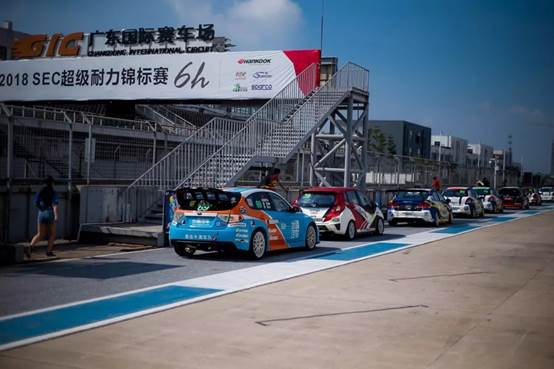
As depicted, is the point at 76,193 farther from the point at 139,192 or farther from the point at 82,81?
the point at 82,81

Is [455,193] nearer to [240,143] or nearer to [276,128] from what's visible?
[276,128]

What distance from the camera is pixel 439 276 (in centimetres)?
1302

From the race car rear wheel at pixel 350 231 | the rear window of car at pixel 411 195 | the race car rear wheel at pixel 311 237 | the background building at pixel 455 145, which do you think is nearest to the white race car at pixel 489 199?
the rear window of car at pixel 411 195

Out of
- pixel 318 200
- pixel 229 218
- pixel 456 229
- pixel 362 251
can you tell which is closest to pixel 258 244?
pixel 229 218

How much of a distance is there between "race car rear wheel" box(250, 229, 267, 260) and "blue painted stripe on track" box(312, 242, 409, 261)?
136 cm

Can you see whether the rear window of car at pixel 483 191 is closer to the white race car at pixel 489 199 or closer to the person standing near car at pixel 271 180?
the white race car at pixel 489 199

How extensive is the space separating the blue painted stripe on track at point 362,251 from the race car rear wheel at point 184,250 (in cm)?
280

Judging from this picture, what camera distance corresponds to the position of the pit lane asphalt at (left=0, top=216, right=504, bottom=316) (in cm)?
994

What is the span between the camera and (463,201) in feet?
109

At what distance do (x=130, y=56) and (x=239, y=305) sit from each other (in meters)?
29.0

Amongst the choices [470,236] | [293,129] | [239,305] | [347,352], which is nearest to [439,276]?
[239,305]

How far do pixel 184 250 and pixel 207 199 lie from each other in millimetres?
1513

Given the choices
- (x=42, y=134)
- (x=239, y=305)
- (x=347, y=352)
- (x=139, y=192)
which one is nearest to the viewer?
(x=347, y=352)

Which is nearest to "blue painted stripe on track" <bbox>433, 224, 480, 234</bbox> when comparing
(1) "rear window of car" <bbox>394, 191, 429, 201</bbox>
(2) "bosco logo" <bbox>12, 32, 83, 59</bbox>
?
(1) "rear window of car" <bbox>394, 191, 429, 201</bbox>
